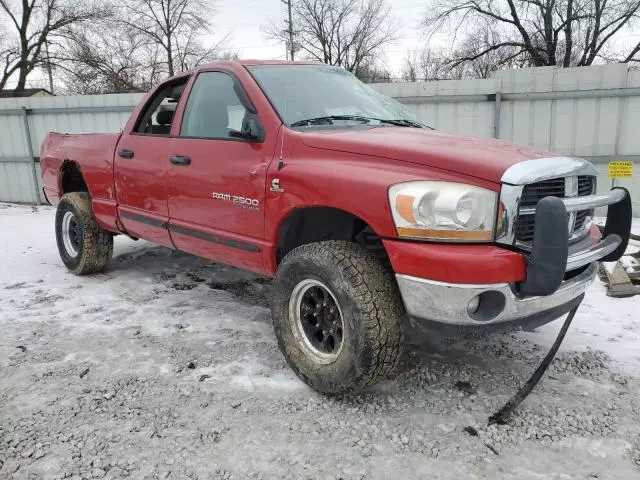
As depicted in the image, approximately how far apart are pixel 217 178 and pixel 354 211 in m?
1.23

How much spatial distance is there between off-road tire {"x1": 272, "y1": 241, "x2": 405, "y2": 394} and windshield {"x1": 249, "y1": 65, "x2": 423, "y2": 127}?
96cm

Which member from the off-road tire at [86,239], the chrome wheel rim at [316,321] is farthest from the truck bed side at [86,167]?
the chrome wheel rim at [316,321]

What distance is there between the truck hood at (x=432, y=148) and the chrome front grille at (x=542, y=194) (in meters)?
0.16

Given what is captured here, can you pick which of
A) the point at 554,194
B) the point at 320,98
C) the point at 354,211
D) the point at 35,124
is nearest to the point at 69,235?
the point at 320,98

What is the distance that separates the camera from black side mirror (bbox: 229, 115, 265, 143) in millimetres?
3205

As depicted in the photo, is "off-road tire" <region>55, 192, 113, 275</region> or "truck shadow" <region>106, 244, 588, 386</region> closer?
A: "truck shadow" <region>106, 244, 588, 386</region>

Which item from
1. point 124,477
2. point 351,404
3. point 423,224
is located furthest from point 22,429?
point 423,224

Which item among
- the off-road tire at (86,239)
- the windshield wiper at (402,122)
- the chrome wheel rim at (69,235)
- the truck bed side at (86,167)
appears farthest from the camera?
the chrome wheel rim at (69,235)

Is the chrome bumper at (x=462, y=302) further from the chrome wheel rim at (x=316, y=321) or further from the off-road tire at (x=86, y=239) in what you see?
the off-road tire at (x=86, y=239)

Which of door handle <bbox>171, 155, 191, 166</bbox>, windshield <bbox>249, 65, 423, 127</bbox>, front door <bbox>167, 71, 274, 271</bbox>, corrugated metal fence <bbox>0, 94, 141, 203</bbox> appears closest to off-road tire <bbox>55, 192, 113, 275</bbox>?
front door <bbox>167, 71, 274, 271</bbox>

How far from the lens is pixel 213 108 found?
12.5 feet

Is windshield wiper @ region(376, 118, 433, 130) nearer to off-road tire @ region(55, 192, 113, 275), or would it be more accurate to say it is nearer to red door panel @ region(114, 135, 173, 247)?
red door panel @ region(114, 135, 173, 247)

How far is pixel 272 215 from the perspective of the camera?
3115 millimetres

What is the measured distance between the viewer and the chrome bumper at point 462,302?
7.66 ft
